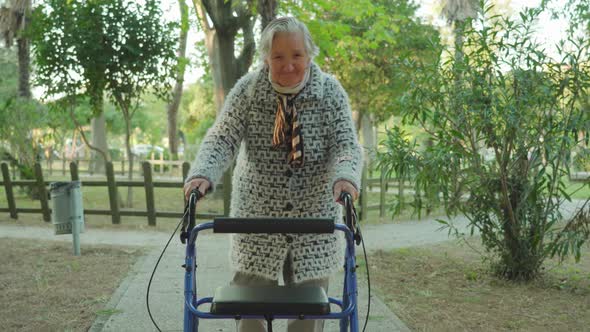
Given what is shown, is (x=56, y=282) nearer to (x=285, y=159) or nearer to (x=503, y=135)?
(x=285, y=159)

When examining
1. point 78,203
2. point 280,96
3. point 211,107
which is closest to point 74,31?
point 78,203

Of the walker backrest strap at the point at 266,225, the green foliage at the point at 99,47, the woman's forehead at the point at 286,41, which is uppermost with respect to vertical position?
the green foliage at the point at 99,47

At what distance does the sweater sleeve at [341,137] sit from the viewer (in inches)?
109

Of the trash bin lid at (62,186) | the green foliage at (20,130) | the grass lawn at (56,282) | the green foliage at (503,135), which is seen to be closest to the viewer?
the grass lawn at (56,282)

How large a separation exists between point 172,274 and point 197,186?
13.6 feet

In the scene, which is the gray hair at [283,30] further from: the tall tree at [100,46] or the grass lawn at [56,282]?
the tall tree at [100,46]

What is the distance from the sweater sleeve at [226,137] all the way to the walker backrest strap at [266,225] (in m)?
0.39

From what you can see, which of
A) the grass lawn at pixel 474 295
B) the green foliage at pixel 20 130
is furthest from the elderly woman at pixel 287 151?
the green foliage at pixel 20 130

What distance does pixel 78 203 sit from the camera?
786 cm

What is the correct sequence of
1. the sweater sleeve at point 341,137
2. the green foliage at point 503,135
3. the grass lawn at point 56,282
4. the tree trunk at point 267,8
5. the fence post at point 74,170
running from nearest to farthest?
the sweater sleeve at point 341,137
the grass lawn at point 56,282
the green foliage at point 503,135
the tree trunk at point 267,8
the fence post at point 74,170

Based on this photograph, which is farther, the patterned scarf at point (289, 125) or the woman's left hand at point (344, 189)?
the patterned scarf at point (289, 125)

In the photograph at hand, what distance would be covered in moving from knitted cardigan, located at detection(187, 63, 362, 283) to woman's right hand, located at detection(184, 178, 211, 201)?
179 millimetres

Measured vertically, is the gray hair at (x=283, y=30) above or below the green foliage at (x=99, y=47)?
below

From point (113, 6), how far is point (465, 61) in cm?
795
